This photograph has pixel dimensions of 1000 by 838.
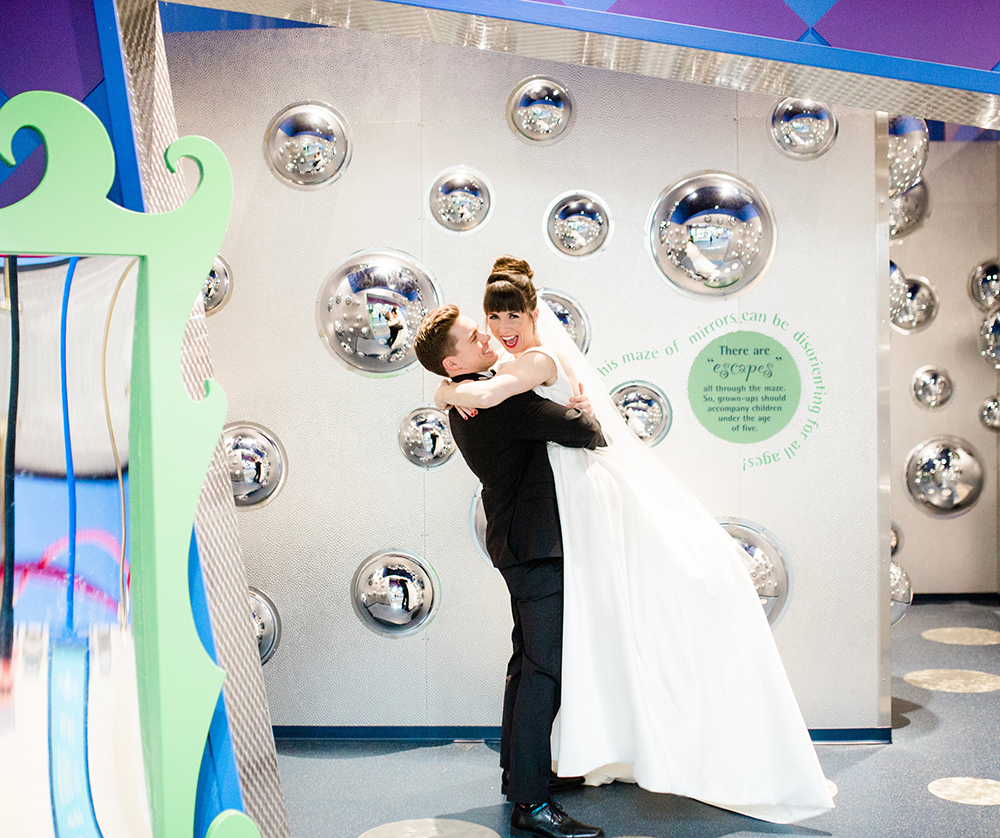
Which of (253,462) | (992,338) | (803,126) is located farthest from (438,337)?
(992,338)

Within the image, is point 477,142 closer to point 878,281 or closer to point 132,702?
point 878,281

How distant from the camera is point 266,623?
312 cm

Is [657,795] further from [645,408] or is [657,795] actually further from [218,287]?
[218,287]

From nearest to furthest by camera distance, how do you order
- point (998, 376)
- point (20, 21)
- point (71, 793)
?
point (71, 793) → point (20, 21) → point (998, 376)

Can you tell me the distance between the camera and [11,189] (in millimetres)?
1840

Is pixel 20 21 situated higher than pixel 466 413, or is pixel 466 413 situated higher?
pixel 20 21

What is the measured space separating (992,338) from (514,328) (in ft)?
9.93

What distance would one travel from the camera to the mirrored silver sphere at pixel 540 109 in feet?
9.84

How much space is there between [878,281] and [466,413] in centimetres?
151

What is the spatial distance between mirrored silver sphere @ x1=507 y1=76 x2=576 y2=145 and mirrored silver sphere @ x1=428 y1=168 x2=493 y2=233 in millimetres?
221

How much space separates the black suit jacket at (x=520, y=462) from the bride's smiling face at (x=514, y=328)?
0.56ft

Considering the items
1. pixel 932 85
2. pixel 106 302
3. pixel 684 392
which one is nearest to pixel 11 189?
pixel 106 302

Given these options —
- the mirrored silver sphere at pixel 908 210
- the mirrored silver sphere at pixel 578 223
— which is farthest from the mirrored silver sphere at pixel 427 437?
the mirrored silver sphere at pixel 908 210

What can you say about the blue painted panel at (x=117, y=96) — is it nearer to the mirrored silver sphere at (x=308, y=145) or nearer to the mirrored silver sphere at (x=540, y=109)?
the mirrored silver sphere at (x=308, y=145)
